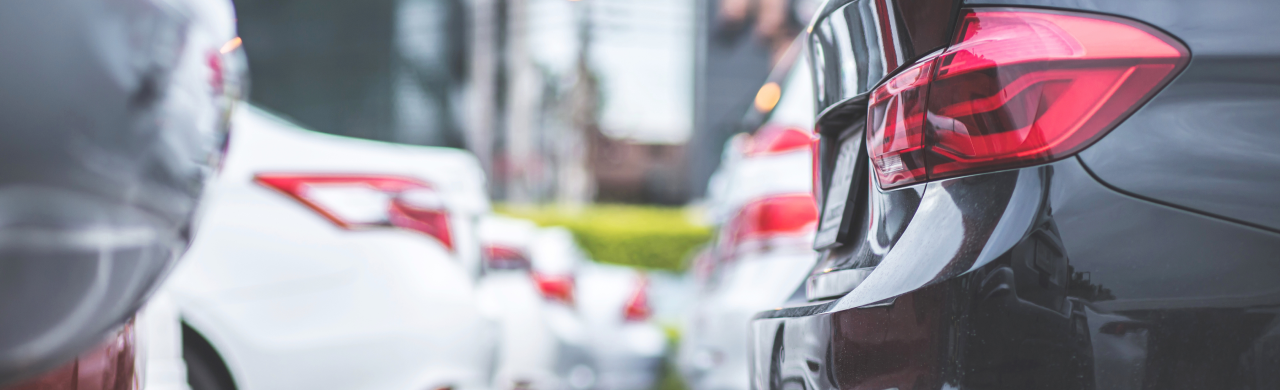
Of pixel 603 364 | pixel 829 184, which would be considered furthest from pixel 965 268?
pixel 603 364

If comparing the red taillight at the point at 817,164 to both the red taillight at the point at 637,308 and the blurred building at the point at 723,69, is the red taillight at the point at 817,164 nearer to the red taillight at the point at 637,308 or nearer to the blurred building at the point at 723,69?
the red taillight at the point at 637,308

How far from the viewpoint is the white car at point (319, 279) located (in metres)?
2.19

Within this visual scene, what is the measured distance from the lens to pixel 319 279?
226cm

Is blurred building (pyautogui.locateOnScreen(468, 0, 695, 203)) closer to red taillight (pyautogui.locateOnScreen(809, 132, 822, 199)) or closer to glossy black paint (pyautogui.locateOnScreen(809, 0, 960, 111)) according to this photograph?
red taillight (pyautogui.locateOnScreen(809, 132, 822, 199))

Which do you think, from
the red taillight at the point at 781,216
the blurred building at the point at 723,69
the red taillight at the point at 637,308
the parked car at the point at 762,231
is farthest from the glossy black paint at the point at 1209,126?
the blurred building at the point at 723,69

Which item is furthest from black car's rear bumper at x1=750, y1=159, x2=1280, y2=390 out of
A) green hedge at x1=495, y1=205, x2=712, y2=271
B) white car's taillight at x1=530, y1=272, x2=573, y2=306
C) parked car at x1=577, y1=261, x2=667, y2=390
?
green hedge at x1=495, y1=205, x2=712, y2=271

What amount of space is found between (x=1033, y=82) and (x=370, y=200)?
176 cm

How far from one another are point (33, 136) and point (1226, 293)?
4.49 ft

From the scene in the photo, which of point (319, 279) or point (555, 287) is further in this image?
point (555, 287)

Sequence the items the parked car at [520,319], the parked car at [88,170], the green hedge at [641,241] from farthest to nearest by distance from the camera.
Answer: the green hedge at [641,241]
the parked car at [520,319]
the parked car at [88,170]

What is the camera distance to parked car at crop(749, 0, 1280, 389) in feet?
3.56

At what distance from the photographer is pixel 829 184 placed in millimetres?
1700

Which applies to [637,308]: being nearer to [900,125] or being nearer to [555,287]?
[555,287]

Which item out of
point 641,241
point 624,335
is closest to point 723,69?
point 641,241
